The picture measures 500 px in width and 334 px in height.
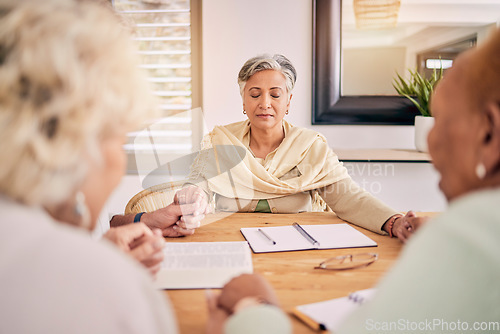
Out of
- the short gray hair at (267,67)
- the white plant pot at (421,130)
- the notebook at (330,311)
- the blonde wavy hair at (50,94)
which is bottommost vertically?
the notebook at (330,311)

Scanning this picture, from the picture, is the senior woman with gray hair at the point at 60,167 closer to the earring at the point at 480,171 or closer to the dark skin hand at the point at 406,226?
the earring at the point at 480,171

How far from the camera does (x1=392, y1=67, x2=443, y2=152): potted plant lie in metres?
2.81

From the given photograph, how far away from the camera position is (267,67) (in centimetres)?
219

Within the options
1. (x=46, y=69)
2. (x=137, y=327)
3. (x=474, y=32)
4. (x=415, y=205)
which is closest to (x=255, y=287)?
(x=137, y=327)

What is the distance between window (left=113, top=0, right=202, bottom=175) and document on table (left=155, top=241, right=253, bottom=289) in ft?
6.98

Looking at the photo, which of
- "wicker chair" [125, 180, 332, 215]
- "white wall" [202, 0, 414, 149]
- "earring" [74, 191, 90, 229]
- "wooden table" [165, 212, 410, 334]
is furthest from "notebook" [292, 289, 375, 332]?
"white wall" [202, 0, 414, 149]

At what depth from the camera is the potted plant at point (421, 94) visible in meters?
2.81

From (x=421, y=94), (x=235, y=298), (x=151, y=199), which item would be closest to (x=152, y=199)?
(x=151, y=199)

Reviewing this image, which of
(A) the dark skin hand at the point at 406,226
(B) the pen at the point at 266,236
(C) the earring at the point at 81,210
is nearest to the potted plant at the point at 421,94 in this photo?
(A) the dark skin hand at the point at 406,226

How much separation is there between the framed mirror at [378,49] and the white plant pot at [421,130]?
22cm

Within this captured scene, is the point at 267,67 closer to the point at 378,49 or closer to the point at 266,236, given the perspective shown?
the point at 266,236

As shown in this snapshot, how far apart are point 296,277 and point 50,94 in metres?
0.76

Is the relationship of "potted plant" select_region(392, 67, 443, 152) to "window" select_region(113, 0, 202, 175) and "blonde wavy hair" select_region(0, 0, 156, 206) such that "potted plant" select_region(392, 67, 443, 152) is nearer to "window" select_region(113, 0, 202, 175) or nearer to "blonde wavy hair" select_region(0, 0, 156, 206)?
"window" select_region(113, 0, 202, 175)

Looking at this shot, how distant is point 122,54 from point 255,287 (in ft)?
1.67
